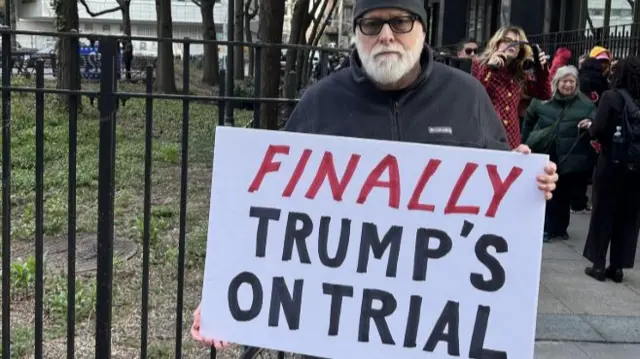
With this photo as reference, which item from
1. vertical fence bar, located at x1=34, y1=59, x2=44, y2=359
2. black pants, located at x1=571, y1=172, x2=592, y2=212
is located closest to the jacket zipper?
vertical fence bar, located at x1=34, y1=59, x2=44, y2=359

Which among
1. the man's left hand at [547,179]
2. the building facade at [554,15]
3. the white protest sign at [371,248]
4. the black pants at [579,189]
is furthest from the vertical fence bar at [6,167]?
the building facade at [554,15]

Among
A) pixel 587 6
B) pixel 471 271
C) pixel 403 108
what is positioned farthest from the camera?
pixel 587 6

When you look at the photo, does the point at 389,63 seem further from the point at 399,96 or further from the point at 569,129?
the point at 569,129

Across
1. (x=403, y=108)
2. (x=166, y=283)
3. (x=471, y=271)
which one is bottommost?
(x=166, y=283)

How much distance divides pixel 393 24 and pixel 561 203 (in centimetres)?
558

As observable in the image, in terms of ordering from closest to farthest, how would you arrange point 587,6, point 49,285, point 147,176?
point 147,176, point 49,285, point 587,6

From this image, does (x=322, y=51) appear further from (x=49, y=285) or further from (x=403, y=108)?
(x=49, y=285)

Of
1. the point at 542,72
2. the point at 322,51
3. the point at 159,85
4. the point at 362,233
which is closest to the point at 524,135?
the point at 542,72

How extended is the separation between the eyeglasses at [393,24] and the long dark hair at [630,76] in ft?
12.8

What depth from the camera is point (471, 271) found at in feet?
7.67

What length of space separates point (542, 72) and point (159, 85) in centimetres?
1558

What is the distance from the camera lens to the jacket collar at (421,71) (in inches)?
101

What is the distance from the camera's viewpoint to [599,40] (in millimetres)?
10289

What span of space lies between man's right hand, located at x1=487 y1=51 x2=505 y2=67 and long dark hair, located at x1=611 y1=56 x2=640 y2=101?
1193 millimetres
